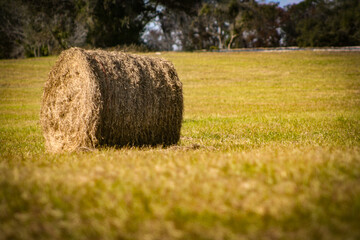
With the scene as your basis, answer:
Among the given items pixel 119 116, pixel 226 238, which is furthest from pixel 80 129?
pixel 226 238

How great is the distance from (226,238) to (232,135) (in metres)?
6.66

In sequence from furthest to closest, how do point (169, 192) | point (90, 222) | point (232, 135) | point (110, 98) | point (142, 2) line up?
point (142, 2), point (232, 135), point (110, 98), point (169, 192), point (90, 222)

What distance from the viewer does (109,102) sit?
6.82 m

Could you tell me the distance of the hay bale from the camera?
6820 mm

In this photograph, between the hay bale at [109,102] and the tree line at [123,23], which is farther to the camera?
the tree line at [123,23]

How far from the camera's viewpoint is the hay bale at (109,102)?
6.82 metres

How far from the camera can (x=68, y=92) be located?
24.3 ft

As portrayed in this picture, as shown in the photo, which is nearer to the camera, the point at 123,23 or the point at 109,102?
the point at 109,102

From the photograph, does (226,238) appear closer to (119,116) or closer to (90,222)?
(90,222)

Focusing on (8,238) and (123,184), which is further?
(123,184)

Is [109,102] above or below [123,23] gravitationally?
below

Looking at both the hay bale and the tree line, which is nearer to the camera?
the hay bale

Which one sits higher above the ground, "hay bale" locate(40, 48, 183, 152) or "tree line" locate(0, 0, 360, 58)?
"tree line" locate(0, 0, 360, 58)

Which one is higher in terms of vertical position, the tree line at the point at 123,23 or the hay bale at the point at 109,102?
the tree line at the point at 123,23
